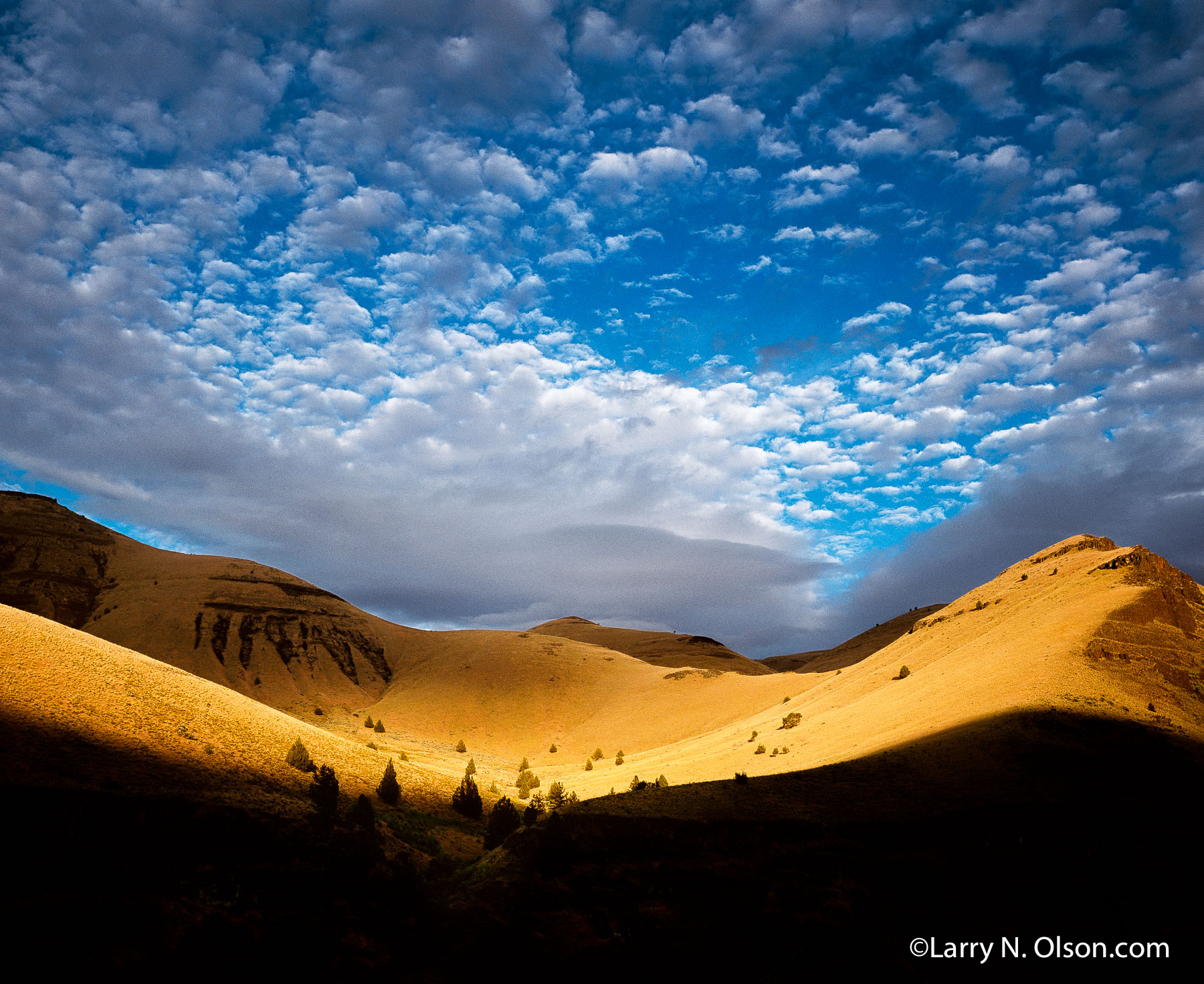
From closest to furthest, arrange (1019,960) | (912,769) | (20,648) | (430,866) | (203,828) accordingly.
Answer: (1019,960) → (203,828) → (430,866) → (912,769) → (20,648)

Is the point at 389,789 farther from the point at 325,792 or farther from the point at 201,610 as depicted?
the point at 201,610

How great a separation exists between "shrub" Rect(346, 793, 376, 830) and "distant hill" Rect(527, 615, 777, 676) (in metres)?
63.7

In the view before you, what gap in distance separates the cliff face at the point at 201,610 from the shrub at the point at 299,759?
128ft

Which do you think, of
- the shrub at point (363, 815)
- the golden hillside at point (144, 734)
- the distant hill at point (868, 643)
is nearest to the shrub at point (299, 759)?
the golden hillside at point (144, 734)

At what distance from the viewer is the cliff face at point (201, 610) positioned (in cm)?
5912

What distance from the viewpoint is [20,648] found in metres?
16.8

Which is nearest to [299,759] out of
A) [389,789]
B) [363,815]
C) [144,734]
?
[389,789]

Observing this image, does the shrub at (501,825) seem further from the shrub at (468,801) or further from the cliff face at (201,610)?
the cliff face at (201,610)

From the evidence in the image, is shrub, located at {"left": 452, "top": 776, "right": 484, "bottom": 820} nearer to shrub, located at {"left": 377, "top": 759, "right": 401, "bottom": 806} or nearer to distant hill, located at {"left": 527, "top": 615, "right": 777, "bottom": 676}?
shrub, located at {"left": 377, "top": 759, "right": 401, "bottom": 806}

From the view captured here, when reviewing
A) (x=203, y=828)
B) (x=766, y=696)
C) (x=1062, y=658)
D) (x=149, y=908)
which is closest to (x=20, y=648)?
(x=203, y=828)

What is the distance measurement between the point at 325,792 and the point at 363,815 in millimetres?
1330

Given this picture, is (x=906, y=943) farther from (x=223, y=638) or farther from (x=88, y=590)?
(x=88, y=590)

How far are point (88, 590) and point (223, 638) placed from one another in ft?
65.9

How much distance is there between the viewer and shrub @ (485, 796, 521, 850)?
50.2ft
